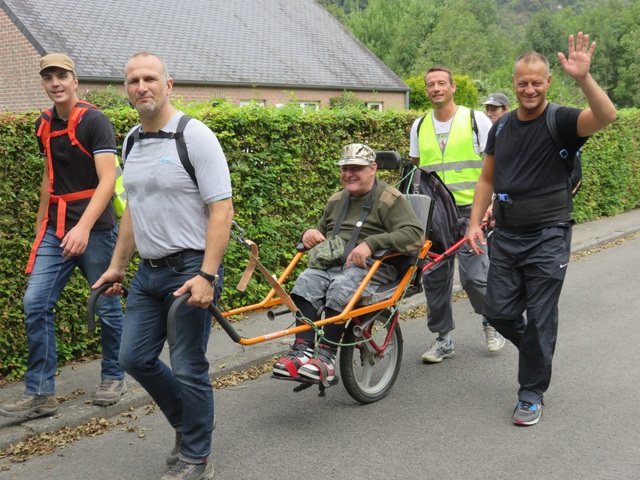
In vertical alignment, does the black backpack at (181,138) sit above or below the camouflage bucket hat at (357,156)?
above

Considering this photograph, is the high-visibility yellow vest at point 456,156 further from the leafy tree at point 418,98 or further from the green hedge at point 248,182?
the leafy tree at point 418,98

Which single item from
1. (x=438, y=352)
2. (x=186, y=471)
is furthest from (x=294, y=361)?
(x=438, y=352)

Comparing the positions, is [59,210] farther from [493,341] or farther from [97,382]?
[493,341]

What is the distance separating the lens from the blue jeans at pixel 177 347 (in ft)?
13.5

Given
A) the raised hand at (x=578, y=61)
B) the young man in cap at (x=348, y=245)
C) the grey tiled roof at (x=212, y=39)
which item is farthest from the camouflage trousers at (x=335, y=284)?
the grey tiled roof at (x=212, y=39)

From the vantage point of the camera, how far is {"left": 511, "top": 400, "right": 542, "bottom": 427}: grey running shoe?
5086 millimetres

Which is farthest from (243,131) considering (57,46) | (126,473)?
(57,46)

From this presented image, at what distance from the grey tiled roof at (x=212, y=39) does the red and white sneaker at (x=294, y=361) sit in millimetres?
20462

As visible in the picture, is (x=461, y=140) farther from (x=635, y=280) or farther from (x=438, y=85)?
(x=635, y=280)

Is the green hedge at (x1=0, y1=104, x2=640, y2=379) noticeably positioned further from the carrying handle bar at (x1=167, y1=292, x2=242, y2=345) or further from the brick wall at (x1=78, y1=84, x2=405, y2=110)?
the brick wall at (x1=78, y1=84, x2=405, y2=110)

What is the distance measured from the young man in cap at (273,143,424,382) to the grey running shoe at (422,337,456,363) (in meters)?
1.31

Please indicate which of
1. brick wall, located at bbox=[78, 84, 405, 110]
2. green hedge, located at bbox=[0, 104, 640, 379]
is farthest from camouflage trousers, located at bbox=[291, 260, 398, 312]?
brick wall, located at bbox=[78, 84, 405, 110]

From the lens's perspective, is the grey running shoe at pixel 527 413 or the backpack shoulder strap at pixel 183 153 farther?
the grey running shoe at pixel 527 413

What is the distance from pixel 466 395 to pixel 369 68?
29.6 m
